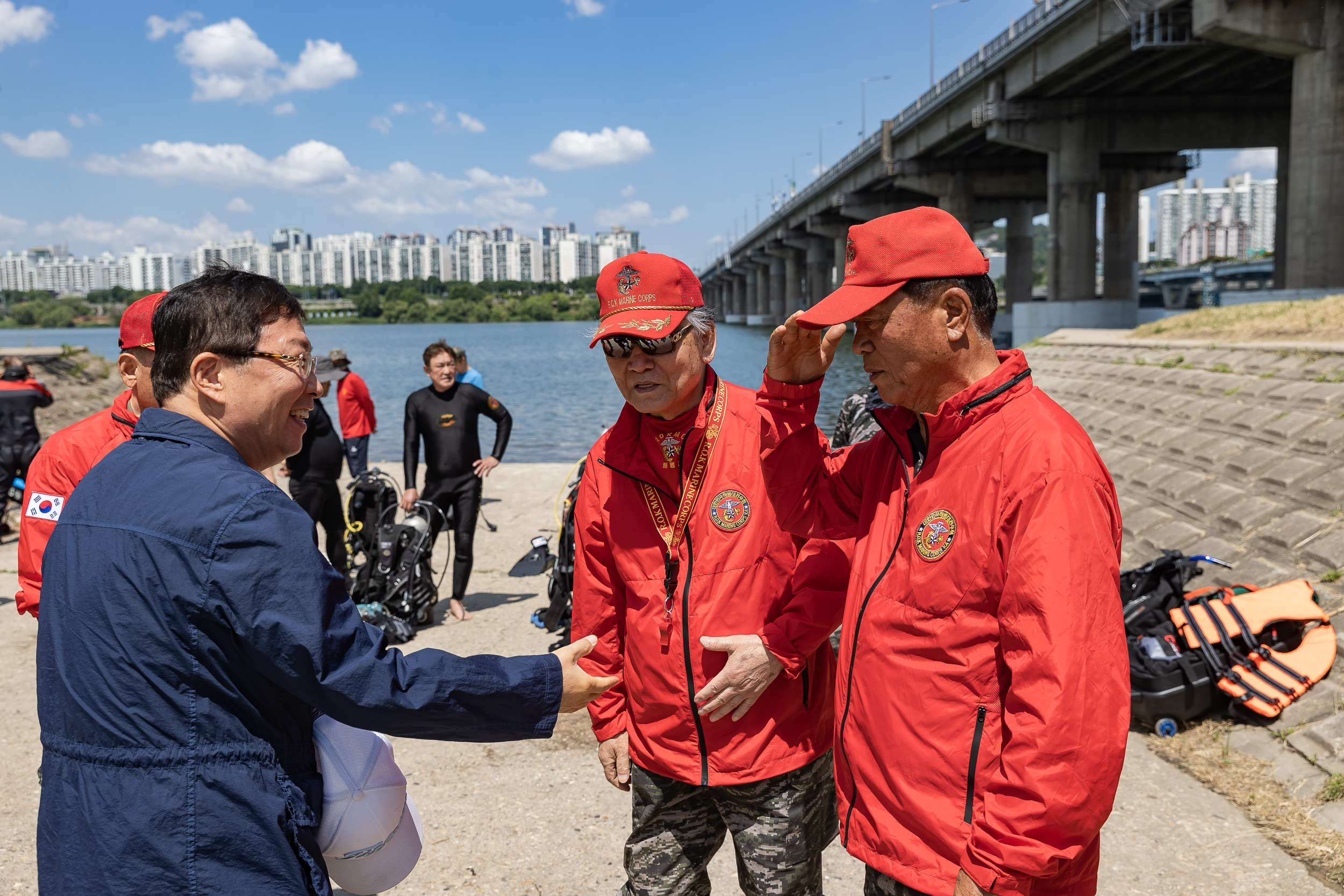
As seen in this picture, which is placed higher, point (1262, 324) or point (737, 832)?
point (1262, 324)

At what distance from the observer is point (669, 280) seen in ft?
9.15

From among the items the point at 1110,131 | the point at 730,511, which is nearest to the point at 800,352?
the point at 730,511

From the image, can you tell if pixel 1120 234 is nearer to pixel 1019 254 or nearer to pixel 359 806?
pixel 1019 254

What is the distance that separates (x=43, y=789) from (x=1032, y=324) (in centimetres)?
4101

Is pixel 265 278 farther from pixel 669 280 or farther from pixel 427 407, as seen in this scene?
pixel 427 407

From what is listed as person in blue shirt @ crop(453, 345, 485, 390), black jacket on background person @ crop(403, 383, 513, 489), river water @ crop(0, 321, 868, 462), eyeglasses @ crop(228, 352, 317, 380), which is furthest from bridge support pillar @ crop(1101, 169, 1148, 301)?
eyeglasses @ crop(228, 352, 317, 380)

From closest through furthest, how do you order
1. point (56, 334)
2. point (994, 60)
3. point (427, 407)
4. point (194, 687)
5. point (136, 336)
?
point (194, 687), point (136, 336), point (427, 407), point (994, 60), point (56, 334)

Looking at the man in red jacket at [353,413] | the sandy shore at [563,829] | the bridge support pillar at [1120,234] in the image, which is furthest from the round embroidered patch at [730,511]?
the bridge support pillar at [1120,234]

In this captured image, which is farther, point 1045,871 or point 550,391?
point 550,391

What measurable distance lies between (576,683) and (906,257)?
1264 mm

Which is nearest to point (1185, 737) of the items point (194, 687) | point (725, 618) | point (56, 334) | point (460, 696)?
point (725, 618)

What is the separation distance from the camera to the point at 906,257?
2.11 metres

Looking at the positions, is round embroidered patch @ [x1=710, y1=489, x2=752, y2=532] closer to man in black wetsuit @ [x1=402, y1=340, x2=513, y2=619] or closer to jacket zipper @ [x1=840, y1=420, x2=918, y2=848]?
jacket zipper @ [x1=840, y1=420, x2=918, y2=848]

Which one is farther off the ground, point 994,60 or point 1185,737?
point 994,60
